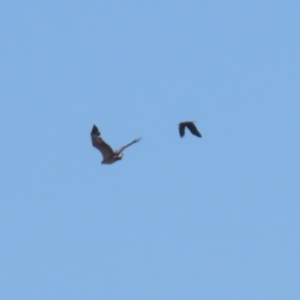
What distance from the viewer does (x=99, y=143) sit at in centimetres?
7969

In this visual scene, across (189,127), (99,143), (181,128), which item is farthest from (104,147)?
(189,127)

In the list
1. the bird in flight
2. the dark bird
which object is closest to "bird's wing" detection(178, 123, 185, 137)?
the dark bird

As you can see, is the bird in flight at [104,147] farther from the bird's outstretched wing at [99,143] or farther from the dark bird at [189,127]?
the dark bird at [189,127]

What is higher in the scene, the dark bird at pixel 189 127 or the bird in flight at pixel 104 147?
the dark bird at pixel 189 127

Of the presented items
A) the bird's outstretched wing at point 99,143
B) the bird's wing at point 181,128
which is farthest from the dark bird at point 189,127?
the bird's outstretched wing at point 99,143

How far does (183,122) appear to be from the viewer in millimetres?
80875

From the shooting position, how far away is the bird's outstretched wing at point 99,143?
7962 centimetres

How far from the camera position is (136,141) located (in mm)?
77125

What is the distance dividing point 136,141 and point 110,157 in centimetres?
296

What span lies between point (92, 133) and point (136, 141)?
297cm

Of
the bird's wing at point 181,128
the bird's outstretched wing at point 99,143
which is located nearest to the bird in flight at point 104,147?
the bird's outstretched wing at point 99,143

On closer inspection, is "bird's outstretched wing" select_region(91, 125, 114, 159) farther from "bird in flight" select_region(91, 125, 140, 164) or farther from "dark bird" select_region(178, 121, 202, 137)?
"dark bird" select_region(178, 121, 202, 137)

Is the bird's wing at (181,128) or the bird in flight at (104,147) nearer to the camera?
the bird in flight at (104,147)

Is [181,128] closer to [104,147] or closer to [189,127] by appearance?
[189,127]
